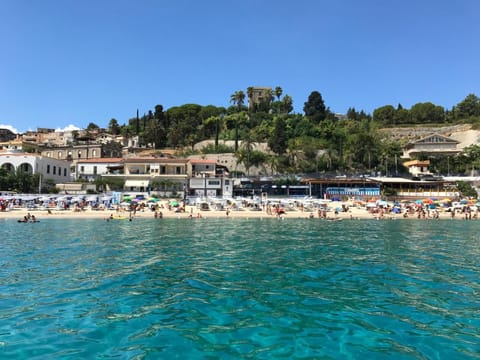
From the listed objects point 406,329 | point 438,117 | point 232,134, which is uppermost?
point 438,117

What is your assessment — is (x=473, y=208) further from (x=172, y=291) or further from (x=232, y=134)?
(x=232, y=134)

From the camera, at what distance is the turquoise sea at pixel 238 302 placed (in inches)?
278

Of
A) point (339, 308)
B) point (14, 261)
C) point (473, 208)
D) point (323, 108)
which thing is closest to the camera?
point (339, 308)

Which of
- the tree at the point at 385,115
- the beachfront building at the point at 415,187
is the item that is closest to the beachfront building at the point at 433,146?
the beachfront building at the point at 415,187

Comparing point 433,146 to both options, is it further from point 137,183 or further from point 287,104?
point 137,183

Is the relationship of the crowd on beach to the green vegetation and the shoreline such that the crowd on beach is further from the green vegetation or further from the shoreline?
the green vegetation

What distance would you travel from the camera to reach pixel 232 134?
89125 millimetres

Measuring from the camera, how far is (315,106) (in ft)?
346

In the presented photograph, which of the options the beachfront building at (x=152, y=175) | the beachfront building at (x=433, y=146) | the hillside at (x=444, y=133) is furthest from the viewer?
the hillside at (x=444, y=133)

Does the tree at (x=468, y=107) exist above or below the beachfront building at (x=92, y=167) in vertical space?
above

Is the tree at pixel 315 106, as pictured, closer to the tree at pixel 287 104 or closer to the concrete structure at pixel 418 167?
the tree at pixel 287 104

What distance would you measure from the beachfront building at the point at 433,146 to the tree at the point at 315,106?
1103 inches

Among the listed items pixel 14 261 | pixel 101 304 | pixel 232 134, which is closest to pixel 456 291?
pixel 101 304

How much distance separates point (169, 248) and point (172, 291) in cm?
804
